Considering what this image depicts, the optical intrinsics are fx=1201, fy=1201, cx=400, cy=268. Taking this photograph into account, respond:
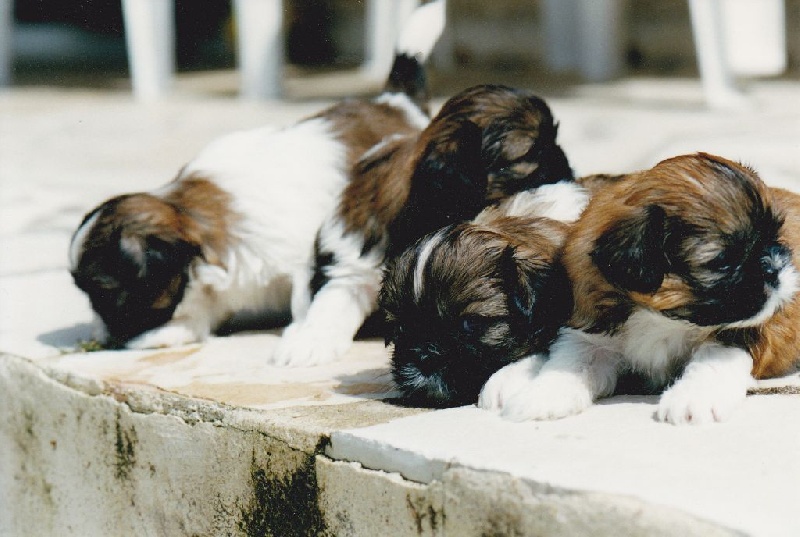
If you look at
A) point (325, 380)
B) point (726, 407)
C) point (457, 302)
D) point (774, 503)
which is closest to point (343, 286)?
point (325, 380)

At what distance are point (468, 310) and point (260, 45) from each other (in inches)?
230

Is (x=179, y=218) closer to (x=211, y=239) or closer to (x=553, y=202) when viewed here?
(x=211, y=239)

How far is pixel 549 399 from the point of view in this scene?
8.81 ft

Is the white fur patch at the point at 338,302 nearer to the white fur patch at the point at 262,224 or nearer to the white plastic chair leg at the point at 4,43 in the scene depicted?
the white fur patch at the point at 262,224

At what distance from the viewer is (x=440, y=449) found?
249 centimetres

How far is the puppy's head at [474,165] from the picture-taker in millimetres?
3504

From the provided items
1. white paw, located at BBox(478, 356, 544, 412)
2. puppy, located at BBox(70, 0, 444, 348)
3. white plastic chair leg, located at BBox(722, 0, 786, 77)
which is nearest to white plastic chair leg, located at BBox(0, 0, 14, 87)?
white plastic chair leg, located at BBox(722, 0, 786, 77)

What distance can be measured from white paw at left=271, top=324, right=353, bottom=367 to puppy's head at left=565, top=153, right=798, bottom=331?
108 centimetres

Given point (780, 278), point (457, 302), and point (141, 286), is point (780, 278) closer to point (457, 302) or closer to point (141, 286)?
point (457, 302)

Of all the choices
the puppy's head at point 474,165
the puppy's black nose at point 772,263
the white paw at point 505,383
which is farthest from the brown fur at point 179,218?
the puppy's black nose at point 772,263

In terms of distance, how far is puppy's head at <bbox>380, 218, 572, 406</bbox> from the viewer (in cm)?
293

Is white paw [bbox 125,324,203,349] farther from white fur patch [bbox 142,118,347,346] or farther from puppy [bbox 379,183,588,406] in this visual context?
puppy [bbox 379,183,588,406]

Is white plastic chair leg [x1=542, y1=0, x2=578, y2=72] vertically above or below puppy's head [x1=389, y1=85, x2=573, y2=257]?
below

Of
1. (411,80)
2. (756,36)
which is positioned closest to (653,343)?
(411,80)
